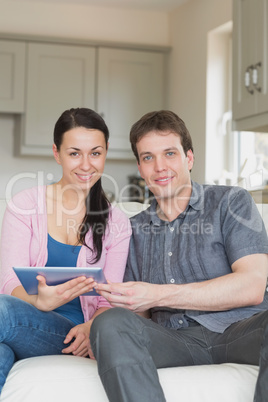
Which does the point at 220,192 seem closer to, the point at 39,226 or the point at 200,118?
the point at 39,226

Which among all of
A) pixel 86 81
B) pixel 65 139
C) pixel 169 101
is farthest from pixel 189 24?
pixel 65 139

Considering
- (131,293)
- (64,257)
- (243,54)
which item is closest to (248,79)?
(243,54)

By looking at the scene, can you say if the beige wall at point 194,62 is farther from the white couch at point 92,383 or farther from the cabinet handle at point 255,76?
the white couch at point 92,383

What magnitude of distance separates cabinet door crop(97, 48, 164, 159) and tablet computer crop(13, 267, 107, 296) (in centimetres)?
349

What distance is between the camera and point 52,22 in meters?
5.02

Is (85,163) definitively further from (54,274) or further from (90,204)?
(54,274)

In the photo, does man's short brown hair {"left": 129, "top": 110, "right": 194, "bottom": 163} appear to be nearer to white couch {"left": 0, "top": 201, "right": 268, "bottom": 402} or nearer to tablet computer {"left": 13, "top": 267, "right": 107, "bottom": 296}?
tablet computer {"left": 13, "top": 267, "right": 107, "bottom": 296}

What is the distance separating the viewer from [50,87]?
4918 millimetres

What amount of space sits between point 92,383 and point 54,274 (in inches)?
11.9

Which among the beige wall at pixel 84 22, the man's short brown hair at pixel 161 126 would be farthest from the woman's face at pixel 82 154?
the beige wall at pixel 84 22

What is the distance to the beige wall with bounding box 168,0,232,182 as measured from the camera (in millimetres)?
4492

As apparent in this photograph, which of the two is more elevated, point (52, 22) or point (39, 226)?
point (52, 22)

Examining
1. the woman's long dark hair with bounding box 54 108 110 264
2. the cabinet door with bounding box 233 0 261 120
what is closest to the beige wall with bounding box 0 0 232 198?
the cabinet door with bounding box 233 0 261 120

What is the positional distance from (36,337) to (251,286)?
64 cm
